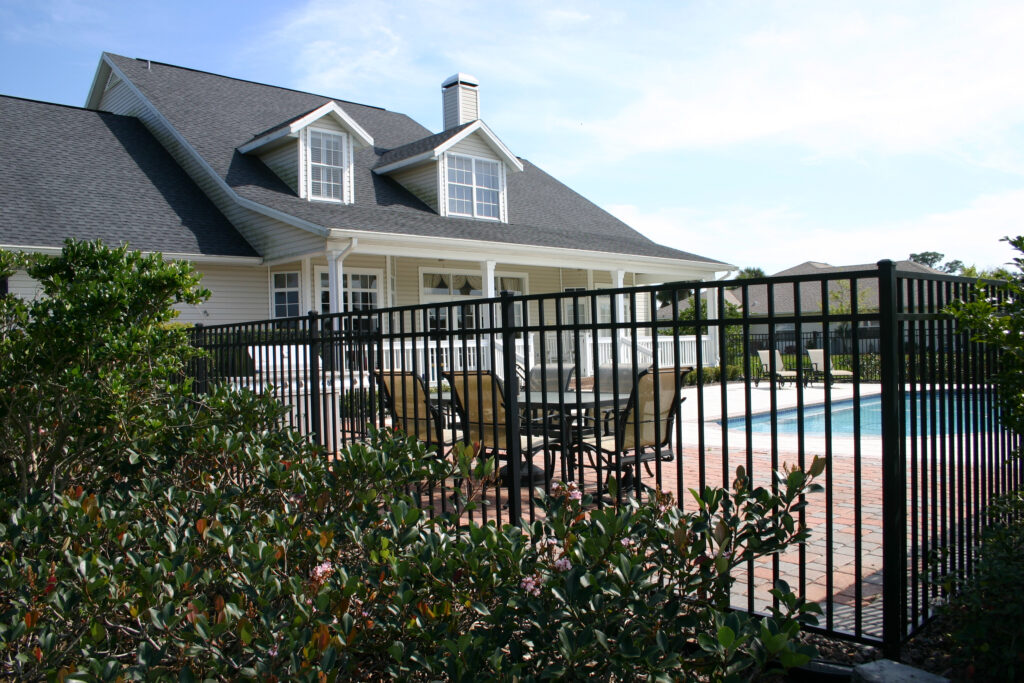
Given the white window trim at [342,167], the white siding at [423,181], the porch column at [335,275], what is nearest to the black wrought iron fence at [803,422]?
the porch column at [335,275]

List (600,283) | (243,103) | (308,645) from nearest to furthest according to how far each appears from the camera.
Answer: (308,645) < (243,103) < (600,283)

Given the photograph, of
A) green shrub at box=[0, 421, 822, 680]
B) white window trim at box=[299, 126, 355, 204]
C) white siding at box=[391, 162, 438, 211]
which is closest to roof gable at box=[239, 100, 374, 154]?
white window trim at box=[299, 126, 355, 204]

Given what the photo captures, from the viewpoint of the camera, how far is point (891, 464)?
280 centimetres

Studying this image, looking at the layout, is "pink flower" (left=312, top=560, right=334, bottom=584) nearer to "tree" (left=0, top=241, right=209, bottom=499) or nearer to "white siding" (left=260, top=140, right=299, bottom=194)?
"tree" (left=0, top=241, right=209, bottom=499)

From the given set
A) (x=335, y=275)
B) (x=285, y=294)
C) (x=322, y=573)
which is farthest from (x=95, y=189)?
(x=322, y=573)

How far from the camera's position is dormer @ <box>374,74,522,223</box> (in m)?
17.9

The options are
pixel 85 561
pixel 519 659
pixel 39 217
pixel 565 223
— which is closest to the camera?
pixel 519 659

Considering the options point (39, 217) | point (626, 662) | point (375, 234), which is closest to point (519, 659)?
point (626, 662)

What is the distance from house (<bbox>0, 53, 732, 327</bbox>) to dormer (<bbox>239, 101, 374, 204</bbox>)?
0.04m

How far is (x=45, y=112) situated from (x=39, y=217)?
16.7 feet

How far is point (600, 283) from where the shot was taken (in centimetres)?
2402

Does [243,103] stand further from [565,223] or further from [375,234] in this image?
[565,223]

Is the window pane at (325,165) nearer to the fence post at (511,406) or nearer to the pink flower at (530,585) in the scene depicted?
the fence post at (511,406)

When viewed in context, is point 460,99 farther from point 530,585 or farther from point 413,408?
point 530,585
